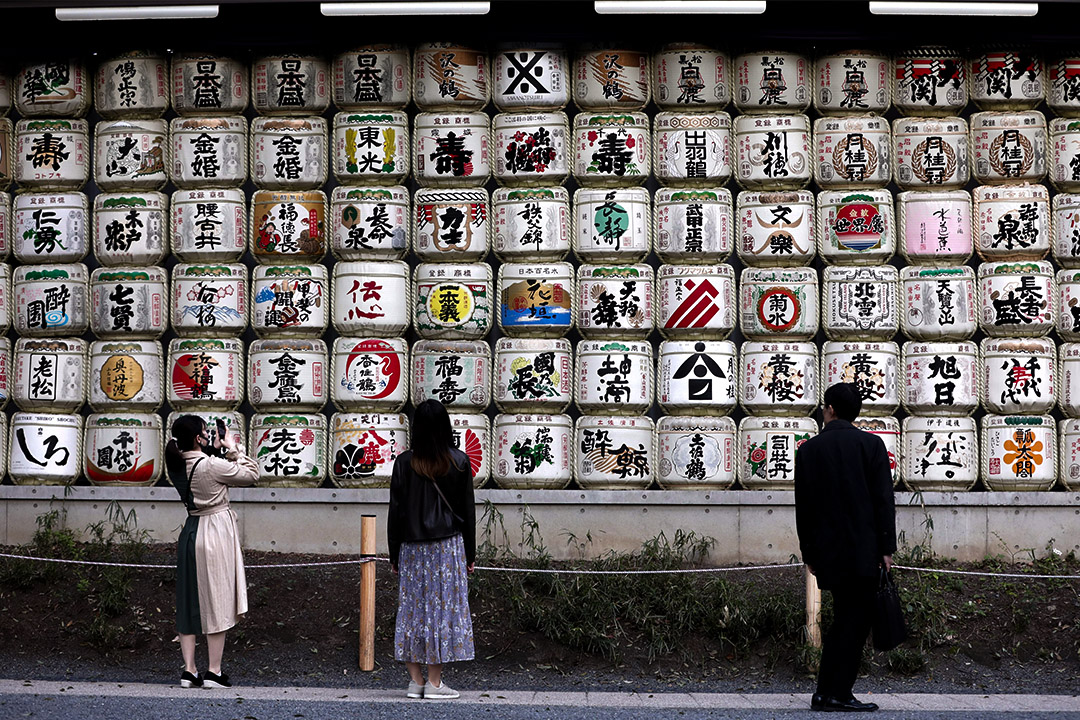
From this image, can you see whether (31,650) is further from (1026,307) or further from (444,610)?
(1026,307)

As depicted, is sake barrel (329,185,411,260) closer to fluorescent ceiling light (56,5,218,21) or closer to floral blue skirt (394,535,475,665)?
fluorescent ceiling light (56,5,218,21)

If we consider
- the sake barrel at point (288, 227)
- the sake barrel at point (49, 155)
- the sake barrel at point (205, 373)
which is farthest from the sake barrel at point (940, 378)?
the sake barrel at point (49, 155)

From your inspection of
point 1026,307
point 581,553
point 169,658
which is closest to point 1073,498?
point 1026,307

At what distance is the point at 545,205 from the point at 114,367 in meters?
3.79

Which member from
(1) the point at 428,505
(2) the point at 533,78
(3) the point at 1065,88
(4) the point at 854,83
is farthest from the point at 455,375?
(3) the point at 1065,88

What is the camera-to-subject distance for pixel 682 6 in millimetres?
8148

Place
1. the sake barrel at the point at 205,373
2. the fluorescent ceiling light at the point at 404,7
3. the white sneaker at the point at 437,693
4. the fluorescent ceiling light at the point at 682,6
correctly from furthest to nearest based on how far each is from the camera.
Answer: the sake barrel at the point at 205,373 → the fluorescent ceiling light at the point at 404,7 → the fluorescent ceiling light at the point at 682,6 → the white sneaker at the point at 437,693

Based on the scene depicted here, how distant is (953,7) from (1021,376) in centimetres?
294

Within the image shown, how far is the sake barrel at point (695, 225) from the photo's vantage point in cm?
864

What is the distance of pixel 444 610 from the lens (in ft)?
19.7

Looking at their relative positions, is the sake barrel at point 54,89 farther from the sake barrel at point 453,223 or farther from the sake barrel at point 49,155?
the sake barrel at point 453,223

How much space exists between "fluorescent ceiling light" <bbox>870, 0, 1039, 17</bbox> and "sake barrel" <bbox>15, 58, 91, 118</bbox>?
21.2ft

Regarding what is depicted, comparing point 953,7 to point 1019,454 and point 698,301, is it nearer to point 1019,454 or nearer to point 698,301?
point 698,301

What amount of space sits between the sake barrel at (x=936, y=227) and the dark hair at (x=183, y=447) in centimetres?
565
